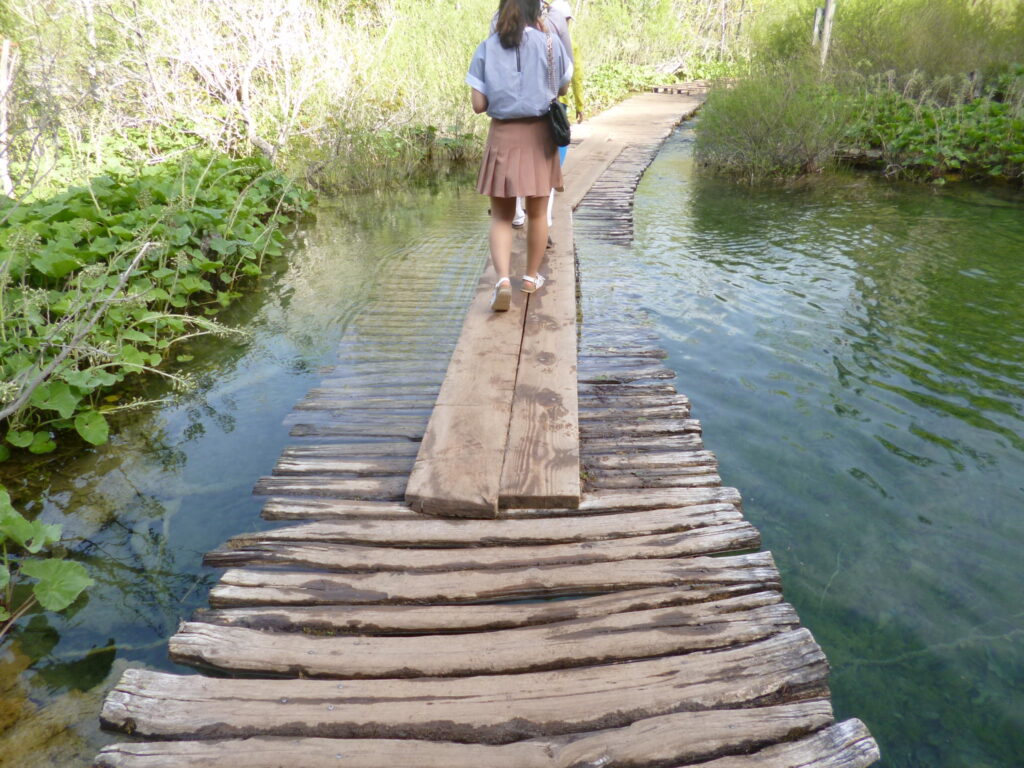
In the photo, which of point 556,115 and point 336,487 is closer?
point 336,487

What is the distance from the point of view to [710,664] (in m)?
2.26

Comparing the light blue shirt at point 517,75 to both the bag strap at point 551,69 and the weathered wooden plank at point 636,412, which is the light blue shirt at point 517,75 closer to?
the bag strap at point 551,69

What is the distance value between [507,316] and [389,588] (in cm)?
241

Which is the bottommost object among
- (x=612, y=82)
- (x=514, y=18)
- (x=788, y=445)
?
(x=788, y=445)

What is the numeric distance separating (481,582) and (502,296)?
2330mm

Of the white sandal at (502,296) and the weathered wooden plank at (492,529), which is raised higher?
the white sandal at (502,296)

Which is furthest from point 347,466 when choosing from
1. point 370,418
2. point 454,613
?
point 454,613

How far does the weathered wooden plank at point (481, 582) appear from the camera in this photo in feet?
8.58

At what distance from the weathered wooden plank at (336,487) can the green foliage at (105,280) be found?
1.07 meters

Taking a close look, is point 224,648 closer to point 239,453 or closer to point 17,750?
point 17,750

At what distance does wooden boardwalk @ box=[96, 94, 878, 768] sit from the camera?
2.02 metres

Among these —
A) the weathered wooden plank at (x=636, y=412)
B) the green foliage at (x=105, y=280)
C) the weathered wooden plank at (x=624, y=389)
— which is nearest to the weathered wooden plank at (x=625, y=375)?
the weathered wooden plank at (x=624, y=389)

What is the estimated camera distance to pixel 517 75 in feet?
13.0

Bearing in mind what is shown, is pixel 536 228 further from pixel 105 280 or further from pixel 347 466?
pixel 105 280
